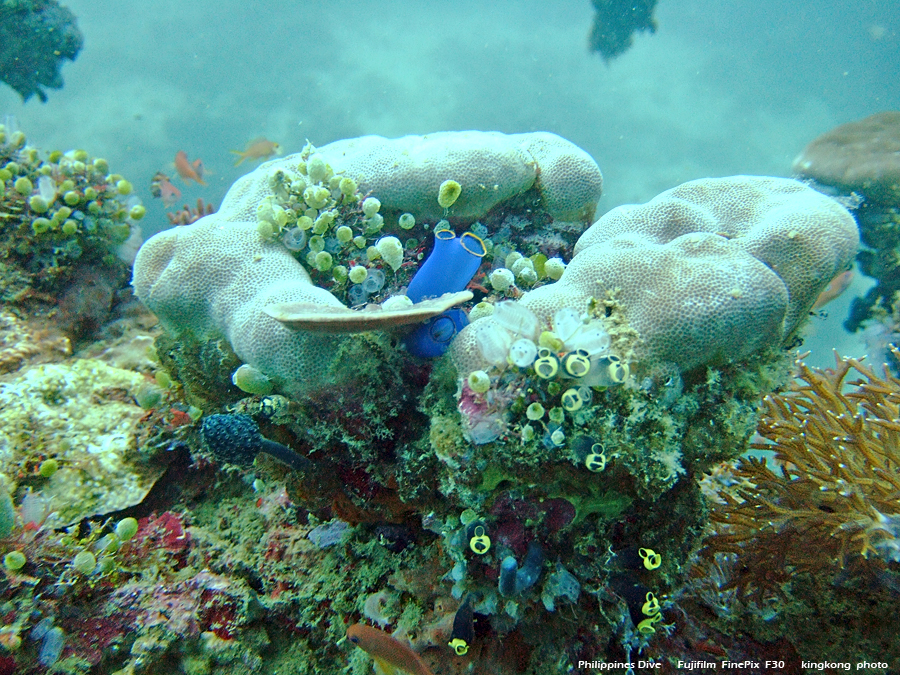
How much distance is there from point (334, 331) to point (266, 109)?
91.4 feet

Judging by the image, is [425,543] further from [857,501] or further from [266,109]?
[266,109]

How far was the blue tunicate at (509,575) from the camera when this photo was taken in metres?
2.12

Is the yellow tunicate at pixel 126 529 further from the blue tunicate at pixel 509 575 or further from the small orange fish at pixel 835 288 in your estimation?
the small orange fish at pixel 835 288

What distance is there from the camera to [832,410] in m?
3.36

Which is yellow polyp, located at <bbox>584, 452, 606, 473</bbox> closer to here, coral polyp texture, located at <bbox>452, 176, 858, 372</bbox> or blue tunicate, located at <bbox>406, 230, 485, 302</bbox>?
coral polyp texture, located at <bbox>452, 176, 858, 372</bbox>

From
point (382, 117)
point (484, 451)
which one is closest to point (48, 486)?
point (484, 451)

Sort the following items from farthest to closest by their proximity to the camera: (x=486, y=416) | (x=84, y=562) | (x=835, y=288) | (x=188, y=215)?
(x=835, y=288) → (x=188, y=215) → (x=84, y=562) → (x=486, y=416)

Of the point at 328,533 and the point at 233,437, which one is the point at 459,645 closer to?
the point at 328,533

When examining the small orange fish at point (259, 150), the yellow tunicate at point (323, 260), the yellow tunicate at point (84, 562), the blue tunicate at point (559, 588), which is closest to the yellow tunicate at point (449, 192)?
the yellow tunicate at point (323, 260)

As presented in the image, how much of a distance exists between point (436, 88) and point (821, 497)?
2991 centimetres

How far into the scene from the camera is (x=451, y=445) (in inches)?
83.2

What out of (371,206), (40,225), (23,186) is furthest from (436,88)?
(371,206)

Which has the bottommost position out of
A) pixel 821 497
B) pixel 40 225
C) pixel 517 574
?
pixel 821 497

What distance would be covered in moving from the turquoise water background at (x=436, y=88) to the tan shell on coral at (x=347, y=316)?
71.9 feet
